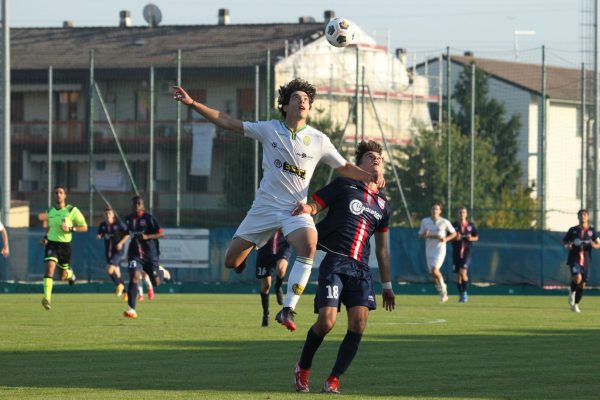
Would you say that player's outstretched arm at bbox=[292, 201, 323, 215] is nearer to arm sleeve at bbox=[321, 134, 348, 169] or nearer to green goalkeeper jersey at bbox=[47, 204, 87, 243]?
arm sleeve at bbox=[321, 134, 348, 169]

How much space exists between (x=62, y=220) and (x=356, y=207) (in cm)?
1495

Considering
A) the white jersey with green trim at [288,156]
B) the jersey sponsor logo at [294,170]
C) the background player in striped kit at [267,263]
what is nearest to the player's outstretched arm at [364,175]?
the white jersey with green trim at [288,156]

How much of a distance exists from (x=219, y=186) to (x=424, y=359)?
28.6 metres

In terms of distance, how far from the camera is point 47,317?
2348 centimetres

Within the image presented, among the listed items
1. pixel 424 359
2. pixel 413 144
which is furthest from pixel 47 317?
pixel 413 144

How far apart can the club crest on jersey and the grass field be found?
1567mm

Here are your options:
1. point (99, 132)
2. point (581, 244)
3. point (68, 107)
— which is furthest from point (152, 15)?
point (581, 244)

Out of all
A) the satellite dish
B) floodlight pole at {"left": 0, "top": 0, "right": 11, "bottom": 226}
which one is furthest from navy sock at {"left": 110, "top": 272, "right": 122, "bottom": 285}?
the satellite dish

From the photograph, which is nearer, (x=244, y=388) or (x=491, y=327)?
(x=244, y=388)

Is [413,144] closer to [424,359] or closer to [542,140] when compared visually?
[542,140]

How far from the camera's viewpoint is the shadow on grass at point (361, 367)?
12344 mm

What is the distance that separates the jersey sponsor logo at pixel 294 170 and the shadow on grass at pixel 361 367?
196 cm

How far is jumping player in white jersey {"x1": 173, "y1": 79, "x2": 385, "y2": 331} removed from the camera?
1297 cm

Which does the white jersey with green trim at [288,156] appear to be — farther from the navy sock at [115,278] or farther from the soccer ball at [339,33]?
the navy sock at [115,278]
